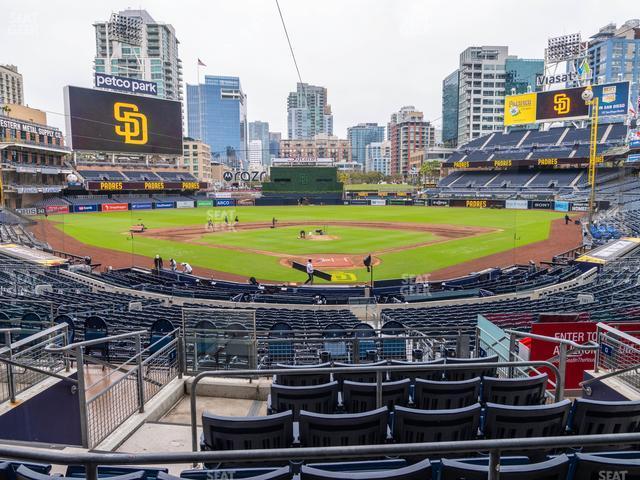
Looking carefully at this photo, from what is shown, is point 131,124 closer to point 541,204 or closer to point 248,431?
point 541,204

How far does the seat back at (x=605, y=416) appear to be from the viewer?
14.8 ft

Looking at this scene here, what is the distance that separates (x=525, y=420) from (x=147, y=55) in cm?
19161

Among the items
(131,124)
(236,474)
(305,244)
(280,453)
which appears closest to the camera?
(280,453)

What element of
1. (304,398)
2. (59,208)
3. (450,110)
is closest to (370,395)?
(304,398)

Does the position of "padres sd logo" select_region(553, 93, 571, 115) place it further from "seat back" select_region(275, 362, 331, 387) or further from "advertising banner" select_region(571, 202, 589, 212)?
"seat back" select_region(275, 362, 331, 387)

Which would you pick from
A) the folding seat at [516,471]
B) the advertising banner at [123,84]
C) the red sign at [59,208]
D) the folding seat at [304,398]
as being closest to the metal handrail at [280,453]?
the folding seat at [516,471]

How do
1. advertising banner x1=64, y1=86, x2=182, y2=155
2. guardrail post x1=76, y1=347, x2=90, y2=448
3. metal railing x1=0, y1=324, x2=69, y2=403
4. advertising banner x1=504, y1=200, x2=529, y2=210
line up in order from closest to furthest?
guardrail post x1=76, y1=347, x2=90, y2=448
metal railing x1=0, y1=324, x2=69, y2=403
advertising banner x1=504, y1=200, x2=529, y2=210
advertising banner x1=64, y1=86, x2=182, y2=155

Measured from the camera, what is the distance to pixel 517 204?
71.1 m

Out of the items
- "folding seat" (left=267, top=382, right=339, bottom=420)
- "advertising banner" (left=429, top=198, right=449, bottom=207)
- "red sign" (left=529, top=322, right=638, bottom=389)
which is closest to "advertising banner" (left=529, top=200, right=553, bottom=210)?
"advertising banner" (left=429, top=198, right=449, bottom=207)

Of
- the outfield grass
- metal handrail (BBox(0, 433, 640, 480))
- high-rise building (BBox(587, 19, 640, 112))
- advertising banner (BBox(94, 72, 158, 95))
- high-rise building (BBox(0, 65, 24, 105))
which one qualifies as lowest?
the outfield grass

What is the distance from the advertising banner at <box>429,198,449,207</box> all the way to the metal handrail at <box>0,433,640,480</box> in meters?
80.2

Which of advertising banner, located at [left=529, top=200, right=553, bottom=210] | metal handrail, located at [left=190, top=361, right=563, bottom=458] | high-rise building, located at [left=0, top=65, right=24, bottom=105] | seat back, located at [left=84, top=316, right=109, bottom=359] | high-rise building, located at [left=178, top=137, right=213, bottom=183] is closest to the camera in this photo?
metal handrail, located at [left=190, top=361, right=563, bottom=458]

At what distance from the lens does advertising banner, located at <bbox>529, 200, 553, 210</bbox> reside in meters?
Result: 67.5

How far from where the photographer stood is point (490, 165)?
A: 3516 inches
